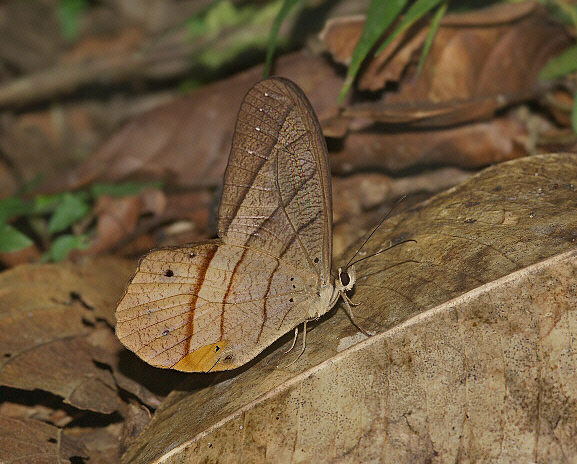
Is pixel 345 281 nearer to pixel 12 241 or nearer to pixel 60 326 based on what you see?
pixel 60 326

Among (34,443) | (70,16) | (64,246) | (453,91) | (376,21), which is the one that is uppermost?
(376,21)

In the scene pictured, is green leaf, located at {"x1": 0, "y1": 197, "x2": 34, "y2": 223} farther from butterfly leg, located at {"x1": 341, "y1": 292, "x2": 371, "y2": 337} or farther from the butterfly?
butterfly leg, located at {"x1": 341, "y1": 292, "x2": 371, "y2": 337}

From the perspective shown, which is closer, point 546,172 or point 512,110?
point 546,172

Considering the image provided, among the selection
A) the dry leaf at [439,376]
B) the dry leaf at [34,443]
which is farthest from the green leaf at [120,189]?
the dry leaf at [439,376]

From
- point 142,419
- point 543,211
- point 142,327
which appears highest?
point 543,211

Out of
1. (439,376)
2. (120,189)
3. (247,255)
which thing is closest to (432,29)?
(247,255)

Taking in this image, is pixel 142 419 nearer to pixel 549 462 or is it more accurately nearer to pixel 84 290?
pixel 84 290

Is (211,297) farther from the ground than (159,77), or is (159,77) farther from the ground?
(211,297)

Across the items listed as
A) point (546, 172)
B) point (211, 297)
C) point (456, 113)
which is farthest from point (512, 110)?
point (211, 297)
